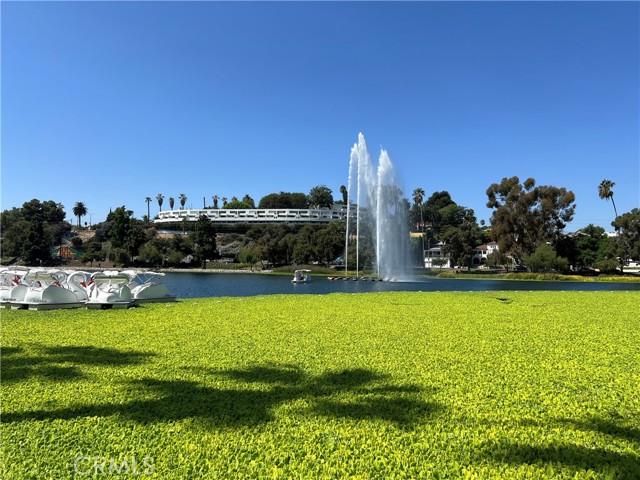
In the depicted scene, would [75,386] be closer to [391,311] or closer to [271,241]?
[391,311]

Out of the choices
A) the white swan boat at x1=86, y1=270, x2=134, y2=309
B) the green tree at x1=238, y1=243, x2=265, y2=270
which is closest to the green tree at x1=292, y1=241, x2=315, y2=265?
the green tree at x1=238, y1=243, x2=265, y2=270

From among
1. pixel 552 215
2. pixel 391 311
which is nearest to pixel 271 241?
pixel 552 215

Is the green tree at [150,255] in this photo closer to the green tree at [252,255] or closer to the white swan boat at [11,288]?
the green tree at [252,255]

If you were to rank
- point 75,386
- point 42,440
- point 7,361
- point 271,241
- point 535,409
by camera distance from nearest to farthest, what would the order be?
1. point 42,440
2. point 535,409
3. point 75,386
4. point 7,361
5. point 271,241

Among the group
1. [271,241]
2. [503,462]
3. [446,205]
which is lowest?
[503,462]

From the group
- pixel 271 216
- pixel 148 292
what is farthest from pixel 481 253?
pixel 148 292

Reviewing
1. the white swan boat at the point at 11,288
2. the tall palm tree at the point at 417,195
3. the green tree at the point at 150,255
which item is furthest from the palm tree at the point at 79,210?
the white swan boat at the point at 11,288

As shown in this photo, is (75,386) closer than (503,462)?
No

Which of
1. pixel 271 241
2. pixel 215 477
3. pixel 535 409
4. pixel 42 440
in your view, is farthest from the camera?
pixel 271 241

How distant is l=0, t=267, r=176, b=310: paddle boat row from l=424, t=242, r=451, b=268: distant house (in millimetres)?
84904

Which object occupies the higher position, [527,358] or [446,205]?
[446,205]

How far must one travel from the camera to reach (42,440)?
12.9 ft

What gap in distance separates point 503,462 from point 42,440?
401 centimetres

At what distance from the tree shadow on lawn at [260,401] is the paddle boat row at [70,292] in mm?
9028
